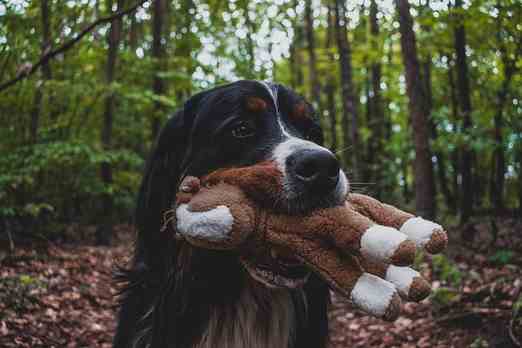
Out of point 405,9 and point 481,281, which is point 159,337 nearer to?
point 481,281

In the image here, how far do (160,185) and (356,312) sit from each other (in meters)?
4.05

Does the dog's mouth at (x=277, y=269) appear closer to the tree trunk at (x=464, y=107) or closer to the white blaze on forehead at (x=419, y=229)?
the white blaze on forehead at (x=419, y=229)

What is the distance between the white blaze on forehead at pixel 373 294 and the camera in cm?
164

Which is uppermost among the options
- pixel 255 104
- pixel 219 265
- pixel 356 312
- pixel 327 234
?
pixel 255 104

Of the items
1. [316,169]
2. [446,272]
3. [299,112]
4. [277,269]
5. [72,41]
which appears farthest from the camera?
[446,272]

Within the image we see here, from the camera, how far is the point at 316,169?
204 centimetres

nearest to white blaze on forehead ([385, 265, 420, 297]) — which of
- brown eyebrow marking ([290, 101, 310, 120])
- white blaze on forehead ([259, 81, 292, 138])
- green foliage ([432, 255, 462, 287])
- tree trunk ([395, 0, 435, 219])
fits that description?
white blaze on forehead ([259, 81, 292, 138])

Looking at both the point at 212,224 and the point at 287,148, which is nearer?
the point at 212,224

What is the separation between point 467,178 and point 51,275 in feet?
21.3

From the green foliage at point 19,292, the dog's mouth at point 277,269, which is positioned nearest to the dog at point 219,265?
the dog's mouth at point 277,269

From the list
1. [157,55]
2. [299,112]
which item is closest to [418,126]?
[299,112]

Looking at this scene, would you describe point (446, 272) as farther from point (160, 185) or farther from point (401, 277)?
point (401, 277)

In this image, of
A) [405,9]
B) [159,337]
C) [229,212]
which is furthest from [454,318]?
[405,9]

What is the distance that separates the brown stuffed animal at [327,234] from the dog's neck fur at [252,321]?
1.33 feet
